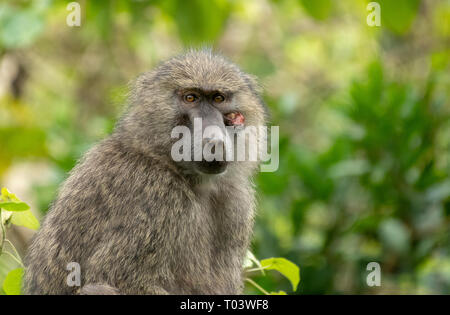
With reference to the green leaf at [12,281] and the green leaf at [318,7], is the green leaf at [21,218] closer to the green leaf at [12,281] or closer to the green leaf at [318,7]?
the green leaf at [12,281]

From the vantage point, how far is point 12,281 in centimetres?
285

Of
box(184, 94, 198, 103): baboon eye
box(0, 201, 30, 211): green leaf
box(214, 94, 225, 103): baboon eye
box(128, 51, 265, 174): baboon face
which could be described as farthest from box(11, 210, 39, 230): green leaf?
box(214, 94, 225, 103): baboon eye

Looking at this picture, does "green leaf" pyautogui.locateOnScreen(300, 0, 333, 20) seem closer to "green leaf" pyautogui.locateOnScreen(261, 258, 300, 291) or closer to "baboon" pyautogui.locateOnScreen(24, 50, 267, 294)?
"baboon" pyautogui.locateOnScreen(24, 50, 267, 294)

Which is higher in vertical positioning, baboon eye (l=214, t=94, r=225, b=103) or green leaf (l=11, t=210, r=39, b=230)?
baboon eye (l=214, t=94, r=225, b=103)

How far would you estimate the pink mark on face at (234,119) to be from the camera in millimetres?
3336

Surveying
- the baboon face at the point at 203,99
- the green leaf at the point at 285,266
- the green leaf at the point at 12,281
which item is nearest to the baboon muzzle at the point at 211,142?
the baboon face at the point at 203,99

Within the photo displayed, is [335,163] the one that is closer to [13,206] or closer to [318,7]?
[318,7]

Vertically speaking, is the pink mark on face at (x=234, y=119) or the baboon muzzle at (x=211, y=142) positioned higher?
the pink mark on face at (x=234, y=119)

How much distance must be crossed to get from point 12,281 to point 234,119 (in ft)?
4.32

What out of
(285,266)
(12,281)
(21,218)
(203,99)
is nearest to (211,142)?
(203,99)

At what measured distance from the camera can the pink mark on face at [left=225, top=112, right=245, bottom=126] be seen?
3336 millimetres

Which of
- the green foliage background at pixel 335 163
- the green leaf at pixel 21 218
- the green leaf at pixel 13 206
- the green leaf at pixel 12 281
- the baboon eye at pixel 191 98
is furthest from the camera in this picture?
the green foliage background at pixel 335 163
